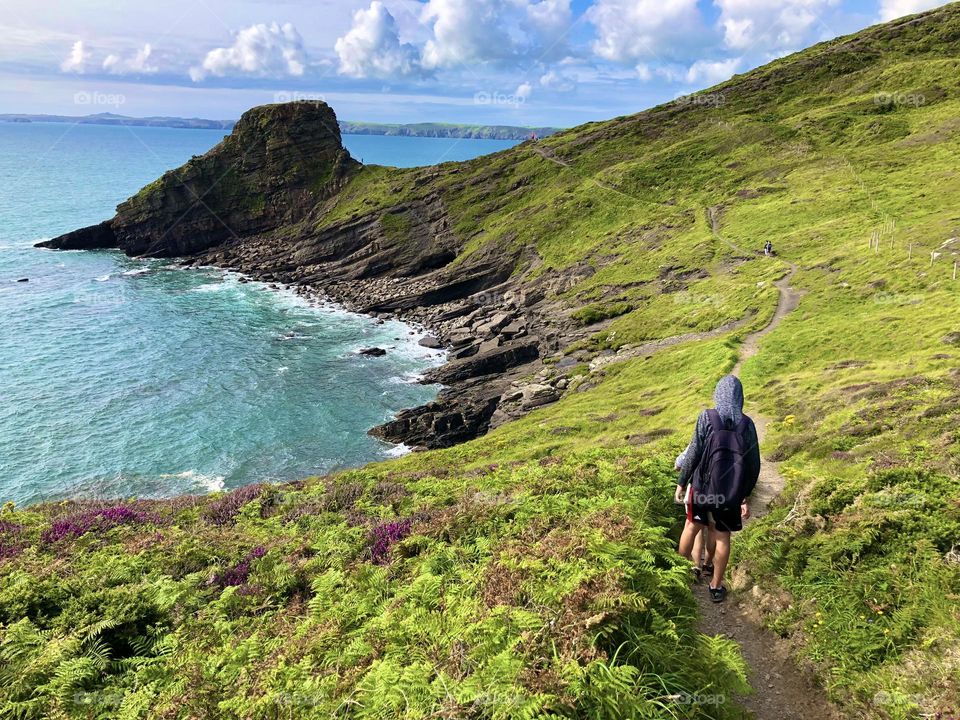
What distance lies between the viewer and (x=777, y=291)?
51594 mm

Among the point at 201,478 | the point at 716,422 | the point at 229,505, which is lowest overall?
the point at 201,478

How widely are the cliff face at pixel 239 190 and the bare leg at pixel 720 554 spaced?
14018 cm

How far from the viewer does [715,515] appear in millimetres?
9531

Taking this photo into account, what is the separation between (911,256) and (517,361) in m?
38.8

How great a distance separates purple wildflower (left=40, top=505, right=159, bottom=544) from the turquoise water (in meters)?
26.9

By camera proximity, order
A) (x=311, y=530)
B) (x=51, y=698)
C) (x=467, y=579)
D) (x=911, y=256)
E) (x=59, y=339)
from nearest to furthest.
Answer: (x=51, y=698), (x=467, y=579), (x=311, y=530), (x=911, y=256), (x=59, y=339)

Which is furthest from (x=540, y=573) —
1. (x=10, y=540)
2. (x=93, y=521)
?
(x=10, y=540)

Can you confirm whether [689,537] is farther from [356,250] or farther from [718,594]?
[356,250]

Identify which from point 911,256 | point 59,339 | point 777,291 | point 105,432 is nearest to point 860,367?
point 777,291

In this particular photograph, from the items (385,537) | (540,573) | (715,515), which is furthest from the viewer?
(385,537)

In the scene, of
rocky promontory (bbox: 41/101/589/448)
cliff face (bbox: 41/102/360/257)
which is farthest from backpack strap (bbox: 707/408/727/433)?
cliff face (bbox: 41/102/360/257)

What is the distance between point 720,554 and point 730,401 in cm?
302

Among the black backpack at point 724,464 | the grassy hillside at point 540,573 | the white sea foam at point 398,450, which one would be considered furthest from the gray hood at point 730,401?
the white sea foam at point 398,450

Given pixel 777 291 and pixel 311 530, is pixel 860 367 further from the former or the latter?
pixel 311 530
